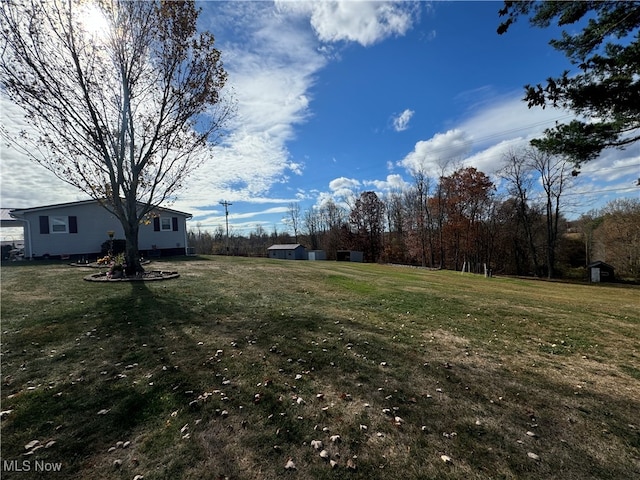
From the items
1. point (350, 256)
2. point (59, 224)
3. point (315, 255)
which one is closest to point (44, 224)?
point (59, 224)

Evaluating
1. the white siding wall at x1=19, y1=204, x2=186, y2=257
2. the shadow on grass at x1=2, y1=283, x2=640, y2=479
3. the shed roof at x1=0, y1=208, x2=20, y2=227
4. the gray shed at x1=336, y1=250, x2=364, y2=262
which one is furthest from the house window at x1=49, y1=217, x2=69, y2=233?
the gray shed at x1=336, y1=250, x2=364, y2=262

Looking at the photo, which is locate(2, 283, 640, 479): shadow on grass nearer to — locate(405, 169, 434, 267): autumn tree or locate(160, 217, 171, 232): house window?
locate(160, 217, 171, 232): house window

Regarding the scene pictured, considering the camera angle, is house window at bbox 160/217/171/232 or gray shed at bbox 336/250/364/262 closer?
house window at bbox 160/217/171/232

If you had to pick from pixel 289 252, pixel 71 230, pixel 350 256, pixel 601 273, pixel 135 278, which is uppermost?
pixel 71 230

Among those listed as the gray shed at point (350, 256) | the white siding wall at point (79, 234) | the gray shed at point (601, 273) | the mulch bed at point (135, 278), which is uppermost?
the white siding wall at point (79, 234)

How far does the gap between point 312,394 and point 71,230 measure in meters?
21.3

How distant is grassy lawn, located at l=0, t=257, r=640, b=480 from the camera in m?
2.30

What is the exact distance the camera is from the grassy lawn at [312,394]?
2299 mm

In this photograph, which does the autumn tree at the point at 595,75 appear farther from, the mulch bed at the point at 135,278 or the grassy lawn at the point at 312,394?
the mulch bed at the point at 135,278

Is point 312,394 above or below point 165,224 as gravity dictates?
below

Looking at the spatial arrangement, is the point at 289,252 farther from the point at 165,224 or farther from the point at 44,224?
the point at 44,224

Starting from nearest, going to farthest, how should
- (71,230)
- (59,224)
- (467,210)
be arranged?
(59,224)
(71,230)
(467,210)

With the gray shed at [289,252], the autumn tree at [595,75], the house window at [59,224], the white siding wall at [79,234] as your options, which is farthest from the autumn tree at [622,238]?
the house window at [59,224]

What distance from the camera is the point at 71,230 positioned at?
58.2 feet
